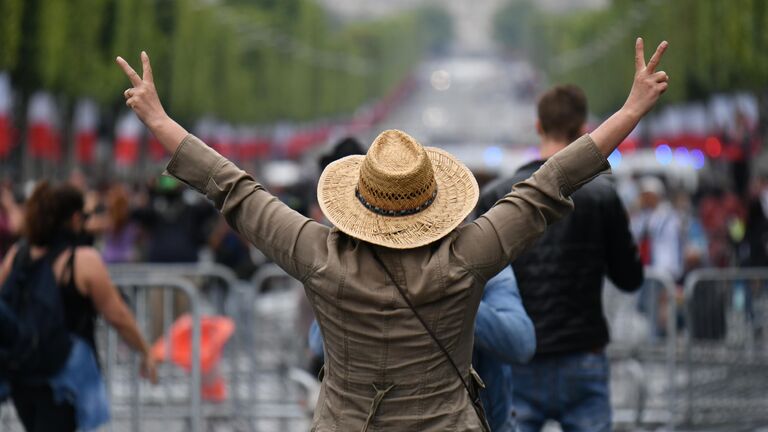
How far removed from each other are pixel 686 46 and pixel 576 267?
103 ft

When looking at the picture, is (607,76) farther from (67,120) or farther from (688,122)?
(67,120)

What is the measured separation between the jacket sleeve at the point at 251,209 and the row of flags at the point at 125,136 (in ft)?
10.2

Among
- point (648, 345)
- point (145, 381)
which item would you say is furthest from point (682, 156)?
point (145, 381)

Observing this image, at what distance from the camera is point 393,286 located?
14.0 feet

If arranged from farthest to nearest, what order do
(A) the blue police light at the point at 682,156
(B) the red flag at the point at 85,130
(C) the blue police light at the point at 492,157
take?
(A) the blue police light at the point at 682,156
(B) the red flag at the point at 85,130
(C) the blue police light at the point at 492,157

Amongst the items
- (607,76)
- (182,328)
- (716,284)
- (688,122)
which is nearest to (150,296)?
(182,328)

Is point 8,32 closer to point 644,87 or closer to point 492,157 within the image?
point 492,157

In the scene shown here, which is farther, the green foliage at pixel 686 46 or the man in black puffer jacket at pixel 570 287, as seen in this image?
the green foliage at pixel 686 46

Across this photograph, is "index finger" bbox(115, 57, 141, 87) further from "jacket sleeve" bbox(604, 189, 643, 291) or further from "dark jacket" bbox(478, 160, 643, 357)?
"jacket sleeve" bbox(604, 189, 643, 291)

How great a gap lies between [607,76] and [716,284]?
61573 millimetres

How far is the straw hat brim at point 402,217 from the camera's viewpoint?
167 inches

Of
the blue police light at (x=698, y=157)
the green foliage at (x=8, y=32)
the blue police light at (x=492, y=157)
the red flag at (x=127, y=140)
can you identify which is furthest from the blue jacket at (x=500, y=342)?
the blue police light at (x=698, y=157)

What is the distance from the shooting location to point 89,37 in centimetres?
3406

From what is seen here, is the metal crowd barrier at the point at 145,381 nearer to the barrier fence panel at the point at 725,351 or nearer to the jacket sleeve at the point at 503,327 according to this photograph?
the barrier fence panel at the point at 725,351
